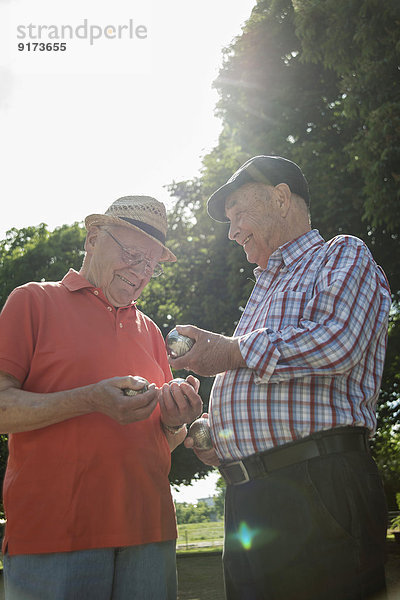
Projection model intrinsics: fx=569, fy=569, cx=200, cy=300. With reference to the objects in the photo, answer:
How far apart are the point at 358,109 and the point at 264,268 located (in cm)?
873

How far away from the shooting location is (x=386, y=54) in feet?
33.5

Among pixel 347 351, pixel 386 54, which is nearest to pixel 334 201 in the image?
pixel 386 54

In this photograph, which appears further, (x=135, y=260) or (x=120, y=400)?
(x=135, y=260)

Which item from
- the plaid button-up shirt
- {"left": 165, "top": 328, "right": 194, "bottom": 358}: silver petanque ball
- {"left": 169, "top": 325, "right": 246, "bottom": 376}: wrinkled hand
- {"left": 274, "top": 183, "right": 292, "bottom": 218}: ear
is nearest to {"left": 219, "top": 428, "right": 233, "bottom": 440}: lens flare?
the plaid button-up shirt

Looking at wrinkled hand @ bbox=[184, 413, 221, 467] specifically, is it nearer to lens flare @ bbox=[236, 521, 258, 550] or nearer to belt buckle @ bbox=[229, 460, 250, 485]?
belt buckle @ bbox=[229, 460, 250, 485]

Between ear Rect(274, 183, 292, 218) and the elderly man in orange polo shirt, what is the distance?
1.03 m

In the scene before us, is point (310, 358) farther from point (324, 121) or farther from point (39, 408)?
point (324, 121)

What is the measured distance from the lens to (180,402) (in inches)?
108

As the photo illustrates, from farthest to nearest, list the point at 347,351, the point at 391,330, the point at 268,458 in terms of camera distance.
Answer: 1. the point at 391,330
2. the point at 268,458
3. the point at 347,351

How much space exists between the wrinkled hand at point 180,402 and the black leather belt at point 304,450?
0.38 meters

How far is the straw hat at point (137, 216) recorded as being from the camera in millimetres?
3180

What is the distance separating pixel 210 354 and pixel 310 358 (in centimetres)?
42

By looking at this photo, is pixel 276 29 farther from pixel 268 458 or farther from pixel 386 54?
pixel 268 458

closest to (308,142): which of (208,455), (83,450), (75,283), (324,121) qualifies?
(324,121)
